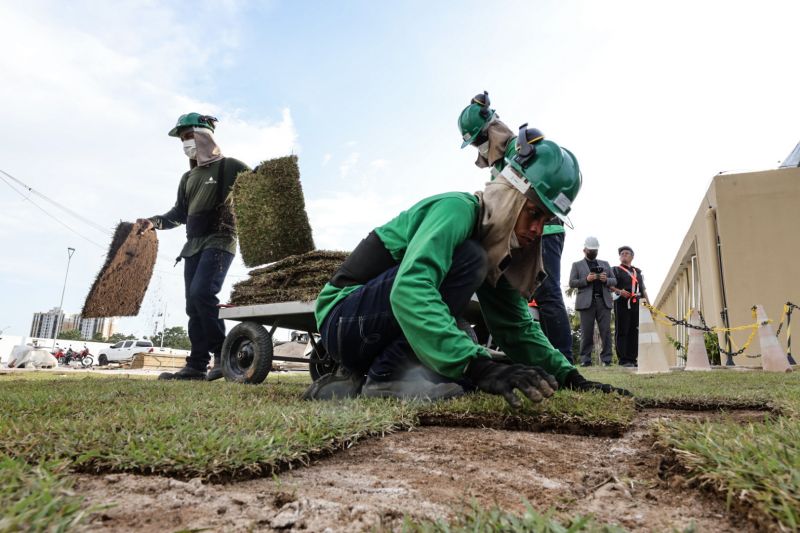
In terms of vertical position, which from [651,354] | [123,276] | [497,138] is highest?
[497,138]

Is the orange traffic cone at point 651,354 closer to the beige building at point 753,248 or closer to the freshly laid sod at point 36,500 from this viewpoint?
the beige building at point 753,248

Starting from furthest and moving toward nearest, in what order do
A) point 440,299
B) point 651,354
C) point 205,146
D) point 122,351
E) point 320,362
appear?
point 122,351
point 651,354
point 205,146
point 320,362
point 440,299

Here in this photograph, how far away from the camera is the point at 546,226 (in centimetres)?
426

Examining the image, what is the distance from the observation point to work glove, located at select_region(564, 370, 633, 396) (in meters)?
2.78

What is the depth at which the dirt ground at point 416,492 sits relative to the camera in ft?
3.08

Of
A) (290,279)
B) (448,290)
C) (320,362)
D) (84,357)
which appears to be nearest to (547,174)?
(448,290)

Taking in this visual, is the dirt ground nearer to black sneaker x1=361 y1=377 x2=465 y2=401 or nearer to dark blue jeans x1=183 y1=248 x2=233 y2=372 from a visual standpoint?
black sneaker x1=361 y1=377 x2=465 y2=401

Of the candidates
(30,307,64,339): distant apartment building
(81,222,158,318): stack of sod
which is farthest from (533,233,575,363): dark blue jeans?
(30,307,64,339): distant apartment building

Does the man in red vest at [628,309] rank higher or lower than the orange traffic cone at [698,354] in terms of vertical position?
higher

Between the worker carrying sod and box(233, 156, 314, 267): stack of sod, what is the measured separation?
15 centimetres

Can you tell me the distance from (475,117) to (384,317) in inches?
96.0

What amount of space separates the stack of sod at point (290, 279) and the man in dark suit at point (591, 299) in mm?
4804

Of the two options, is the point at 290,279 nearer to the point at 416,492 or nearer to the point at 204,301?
the point at 204,301

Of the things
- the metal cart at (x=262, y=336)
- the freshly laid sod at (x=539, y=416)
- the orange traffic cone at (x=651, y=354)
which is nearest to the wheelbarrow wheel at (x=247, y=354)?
the metal cart at (x=262, y=336)
